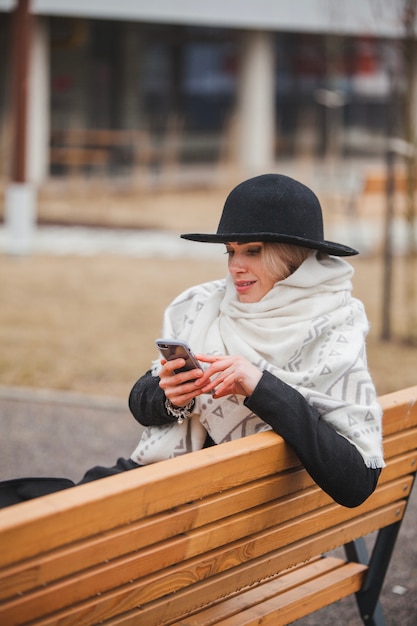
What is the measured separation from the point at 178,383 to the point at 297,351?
328 millimetres

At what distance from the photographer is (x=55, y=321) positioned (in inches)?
349

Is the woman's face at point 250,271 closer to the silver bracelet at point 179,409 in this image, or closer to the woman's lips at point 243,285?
the woman's lips at point 243,285

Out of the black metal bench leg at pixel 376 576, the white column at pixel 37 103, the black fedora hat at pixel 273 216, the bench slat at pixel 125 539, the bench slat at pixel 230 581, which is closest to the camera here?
the bench slat at pixel 125 539

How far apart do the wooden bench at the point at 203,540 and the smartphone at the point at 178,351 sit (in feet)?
0.77

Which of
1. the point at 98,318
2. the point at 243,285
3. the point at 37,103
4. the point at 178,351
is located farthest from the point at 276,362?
the point at 37,103

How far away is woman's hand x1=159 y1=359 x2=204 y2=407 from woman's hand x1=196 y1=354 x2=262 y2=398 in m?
0.03

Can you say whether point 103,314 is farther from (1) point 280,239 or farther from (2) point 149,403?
(1) point 280,239

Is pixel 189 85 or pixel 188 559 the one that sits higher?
pixel 189 85

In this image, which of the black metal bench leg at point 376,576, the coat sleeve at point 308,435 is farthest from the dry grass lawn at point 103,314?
the coat sleeve at point 308,435

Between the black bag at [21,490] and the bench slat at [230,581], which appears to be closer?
the bench slat at [230,581]

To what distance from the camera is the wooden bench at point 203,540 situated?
195 cm

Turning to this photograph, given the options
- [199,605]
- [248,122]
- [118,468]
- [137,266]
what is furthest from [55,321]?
[248,122]

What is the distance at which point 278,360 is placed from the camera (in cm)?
275

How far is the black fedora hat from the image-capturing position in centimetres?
272
